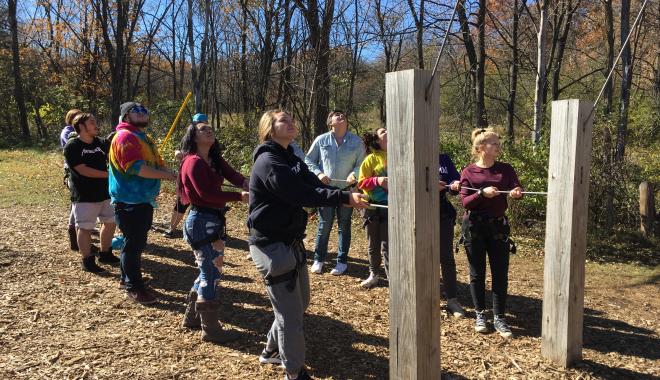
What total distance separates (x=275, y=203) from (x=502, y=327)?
2.36 m

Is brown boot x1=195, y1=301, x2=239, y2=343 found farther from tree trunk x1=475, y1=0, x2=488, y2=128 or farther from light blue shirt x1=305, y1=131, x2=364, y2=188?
tree trunk x1=475, y1=0, x2=488, y2=128

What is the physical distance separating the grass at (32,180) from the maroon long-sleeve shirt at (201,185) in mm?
7226

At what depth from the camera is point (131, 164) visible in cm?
426

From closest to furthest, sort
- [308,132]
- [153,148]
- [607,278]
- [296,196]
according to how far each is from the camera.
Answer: [296,196] → [153,148] → [607,278] → [308,132]

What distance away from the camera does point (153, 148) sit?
4.53 meters

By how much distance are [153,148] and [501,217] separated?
313cm

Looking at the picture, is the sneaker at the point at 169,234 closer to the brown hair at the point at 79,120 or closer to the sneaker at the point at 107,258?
the sneaker at the point at 107,258

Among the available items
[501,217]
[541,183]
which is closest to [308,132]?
[541,183]

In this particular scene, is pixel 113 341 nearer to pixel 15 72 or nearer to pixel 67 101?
pixel 67 101

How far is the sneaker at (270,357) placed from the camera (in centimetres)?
349

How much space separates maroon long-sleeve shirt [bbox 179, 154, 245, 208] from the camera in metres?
3.61

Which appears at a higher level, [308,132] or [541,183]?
[308,132]

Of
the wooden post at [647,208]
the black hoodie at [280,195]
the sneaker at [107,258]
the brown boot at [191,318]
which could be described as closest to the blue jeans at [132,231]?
the brown boot at [191,318]

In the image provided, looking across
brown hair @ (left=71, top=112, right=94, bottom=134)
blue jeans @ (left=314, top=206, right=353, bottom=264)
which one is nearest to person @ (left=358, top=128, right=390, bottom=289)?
blue jeans @ (left=314, top=206, right=353, bottom=264)
